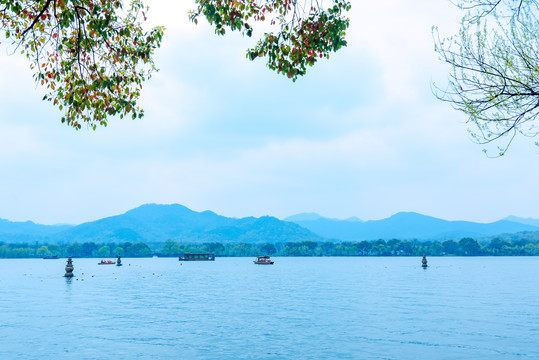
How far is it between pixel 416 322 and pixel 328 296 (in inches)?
1082

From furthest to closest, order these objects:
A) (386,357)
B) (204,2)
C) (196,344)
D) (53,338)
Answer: (53,338)
(196,344)
(386,357)
(204,2)

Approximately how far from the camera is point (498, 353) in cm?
3016

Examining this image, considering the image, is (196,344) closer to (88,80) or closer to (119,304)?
(88,80)

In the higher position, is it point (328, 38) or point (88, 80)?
point (328, 38)

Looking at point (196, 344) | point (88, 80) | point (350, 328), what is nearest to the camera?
point (88, 80)

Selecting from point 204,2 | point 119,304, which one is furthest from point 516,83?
point 119,304

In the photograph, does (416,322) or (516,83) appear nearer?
(516,83)

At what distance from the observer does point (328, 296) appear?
69875mm

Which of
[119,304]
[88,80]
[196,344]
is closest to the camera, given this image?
[88,80]

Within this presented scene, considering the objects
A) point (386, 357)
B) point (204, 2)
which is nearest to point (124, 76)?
point (204, 2)

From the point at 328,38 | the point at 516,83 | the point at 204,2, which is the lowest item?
the point at 516,83

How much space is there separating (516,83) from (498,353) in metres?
21.6

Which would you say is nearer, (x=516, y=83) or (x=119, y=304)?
(x=516, y=83)

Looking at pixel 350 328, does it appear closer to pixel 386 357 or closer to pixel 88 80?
pixel 386 357
